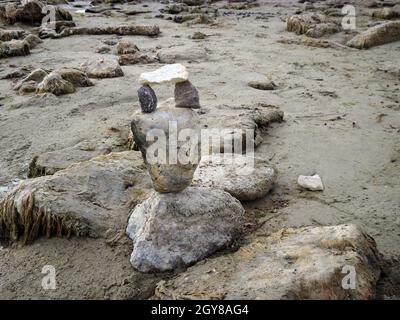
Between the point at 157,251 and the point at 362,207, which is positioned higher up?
the point at 157,251

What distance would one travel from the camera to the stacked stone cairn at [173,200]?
2.61 metres

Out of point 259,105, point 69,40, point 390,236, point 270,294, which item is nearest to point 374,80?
point 259,105

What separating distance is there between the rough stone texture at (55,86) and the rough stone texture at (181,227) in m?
3.49

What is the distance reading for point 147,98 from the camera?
261cm

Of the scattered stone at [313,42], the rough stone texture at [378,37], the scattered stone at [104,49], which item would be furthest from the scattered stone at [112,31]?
the rough stone texture at [378,37]

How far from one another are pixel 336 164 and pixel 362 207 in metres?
0.76

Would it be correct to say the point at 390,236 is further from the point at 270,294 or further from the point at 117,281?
the point at 117,281

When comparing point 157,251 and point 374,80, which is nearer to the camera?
point 157,251

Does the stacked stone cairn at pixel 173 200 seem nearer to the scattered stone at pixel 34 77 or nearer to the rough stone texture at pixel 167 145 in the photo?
the rough stone texture at pixel 167 145

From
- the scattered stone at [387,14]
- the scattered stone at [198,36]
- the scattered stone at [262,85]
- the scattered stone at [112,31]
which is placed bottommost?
the scattered stone at [262,85]

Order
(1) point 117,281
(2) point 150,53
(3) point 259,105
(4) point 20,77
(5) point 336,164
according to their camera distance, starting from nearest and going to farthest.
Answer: (1) point 117,281, (5) point 336,164, (3) point 259,105, (4) point 20,77, (2) point 150,53

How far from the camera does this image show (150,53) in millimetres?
8297

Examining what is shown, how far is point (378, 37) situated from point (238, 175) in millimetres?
6027

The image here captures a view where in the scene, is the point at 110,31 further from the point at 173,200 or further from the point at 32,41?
the point at 173,200
